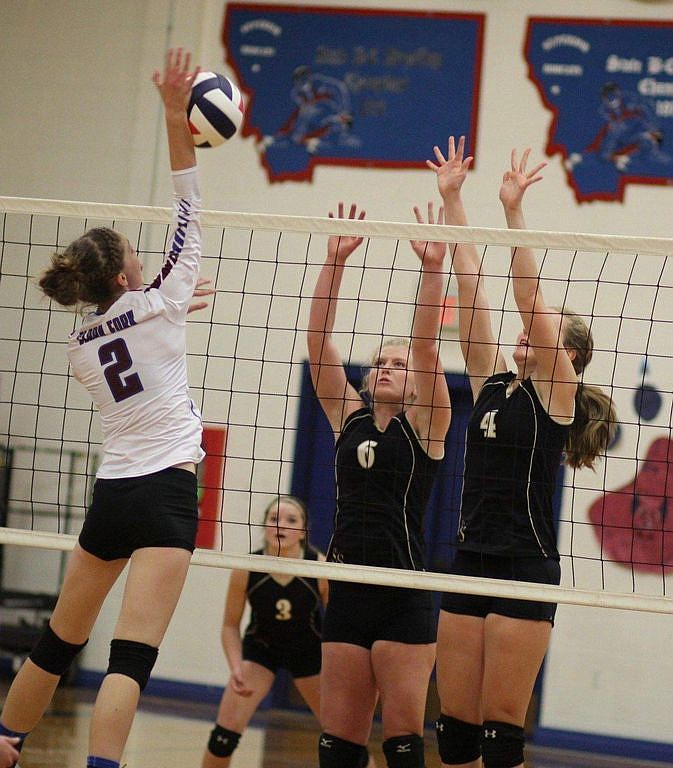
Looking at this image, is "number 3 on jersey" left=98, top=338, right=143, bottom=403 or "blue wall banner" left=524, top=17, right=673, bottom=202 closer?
"number 3 on jersey" left=98, top=338, right=143, bottom=403

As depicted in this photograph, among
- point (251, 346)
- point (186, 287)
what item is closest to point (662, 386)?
point (251, 346)

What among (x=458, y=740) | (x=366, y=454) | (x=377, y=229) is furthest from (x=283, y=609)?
(x=377, y=229)

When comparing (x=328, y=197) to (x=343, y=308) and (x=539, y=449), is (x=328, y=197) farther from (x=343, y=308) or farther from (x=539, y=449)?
(x=539, y=449)

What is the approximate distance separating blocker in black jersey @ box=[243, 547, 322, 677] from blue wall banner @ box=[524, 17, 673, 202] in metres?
4.15

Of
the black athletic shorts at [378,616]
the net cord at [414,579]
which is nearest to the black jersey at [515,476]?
the net cord at [414,579]

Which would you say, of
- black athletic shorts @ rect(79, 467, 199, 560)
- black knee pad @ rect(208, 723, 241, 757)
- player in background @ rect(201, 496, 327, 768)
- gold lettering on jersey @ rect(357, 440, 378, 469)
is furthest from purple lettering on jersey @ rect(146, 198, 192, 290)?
black knee pad @ rect(208, 723, 241, 757)

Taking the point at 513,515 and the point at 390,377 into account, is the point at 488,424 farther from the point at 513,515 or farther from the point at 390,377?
the point at 390,377

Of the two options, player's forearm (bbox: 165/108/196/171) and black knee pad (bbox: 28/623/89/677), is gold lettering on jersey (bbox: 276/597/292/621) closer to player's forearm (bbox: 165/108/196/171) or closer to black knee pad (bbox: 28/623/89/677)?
black knee pad (bbox: 28/623/89/677)

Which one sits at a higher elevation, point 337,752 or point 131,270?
point 131,270

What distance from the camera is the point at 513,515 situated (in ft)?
13.0

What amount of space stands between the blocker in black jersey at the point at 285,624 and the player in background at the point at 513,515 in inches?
72.1

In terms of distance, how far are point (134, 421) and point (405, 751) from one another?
1455mm

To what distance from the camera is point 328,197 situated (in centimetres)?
911

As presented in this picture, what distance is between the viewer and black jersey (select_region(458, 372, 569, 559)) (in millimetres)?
3961
